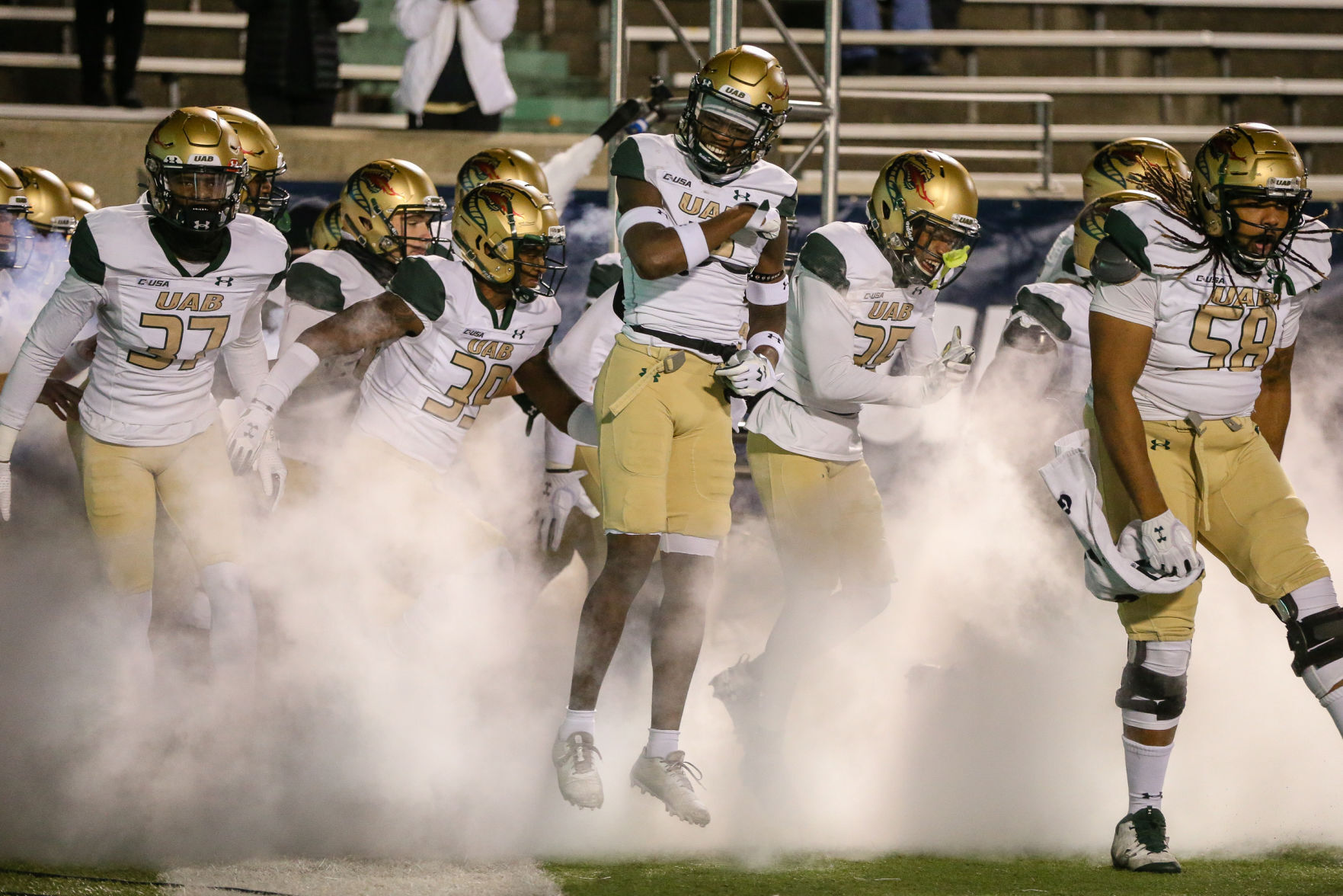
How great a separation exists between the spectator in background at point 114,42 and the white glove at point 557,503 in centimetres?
418

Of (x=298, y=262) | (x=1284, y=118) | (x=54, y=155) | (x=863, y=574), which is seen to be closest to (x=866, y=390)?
(x=863, y=574)

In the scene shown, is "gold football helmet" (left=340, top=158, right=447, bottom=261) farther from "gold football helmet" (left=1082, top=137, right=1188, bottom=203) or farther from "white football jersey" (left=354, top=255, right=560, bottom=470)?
"gold football helmet" (left=1082, top=137, right=1188, bottom=203)

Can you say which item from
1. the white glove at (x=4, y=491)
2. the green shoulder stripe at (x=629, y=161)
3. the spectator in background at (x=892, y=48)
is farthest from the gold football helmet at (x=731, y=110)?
the spectator in background at (x=892, y=48)

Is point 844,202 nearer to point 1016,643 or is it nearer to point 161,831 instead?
point 1016,643

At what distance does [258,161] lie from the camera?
5.34 metres

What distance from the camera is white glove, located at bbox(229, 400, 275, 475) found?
14.3 ft

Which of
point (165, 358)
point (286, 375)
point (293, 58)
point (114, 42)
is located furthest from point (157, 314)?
point (114, 42)

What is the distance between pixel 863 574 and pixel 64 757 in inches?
91.0

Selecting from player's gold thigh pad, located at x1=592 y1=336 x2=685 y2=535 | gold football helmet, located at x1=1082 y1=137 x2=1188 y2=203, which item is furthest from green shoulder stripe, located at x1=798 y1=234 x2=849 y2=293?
gold football helmet, located at x1=1082 y1=137 x2=1188 y2=203

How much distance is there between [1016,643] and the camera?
16.3 feet

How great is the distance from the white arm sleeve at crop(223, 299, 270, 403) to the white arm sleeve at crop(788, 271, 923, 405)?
1.70 m

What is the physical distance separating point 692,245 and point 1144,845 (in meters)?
1.88

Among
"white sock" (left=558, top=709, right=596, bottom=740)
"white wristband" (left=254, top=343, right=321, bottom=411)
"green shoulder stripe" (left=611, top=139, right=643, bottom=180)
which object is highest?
"green shoulder stripe" (left=611, top=139, right=643, bottom=180)

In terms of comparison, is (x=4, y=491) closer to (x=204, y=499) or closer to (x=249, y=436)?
(x=204, y=499)
